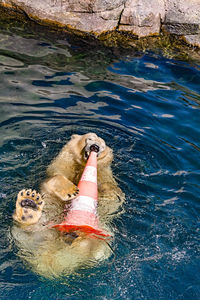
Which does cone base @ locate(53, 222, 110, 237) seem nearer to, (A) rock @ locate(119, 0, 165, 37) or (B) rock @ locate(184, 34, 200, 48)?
(A) rock @ locate(119, 0, 165, 37)

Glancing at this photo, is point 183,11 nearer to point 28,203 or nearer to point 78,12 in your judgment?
point 78,12

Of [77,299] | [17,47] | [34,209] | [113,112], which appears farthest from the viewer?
[17,47]

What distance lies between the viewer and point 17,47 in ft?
28.0

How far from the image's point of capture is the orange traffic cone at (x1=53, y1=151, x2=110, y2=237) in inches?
149

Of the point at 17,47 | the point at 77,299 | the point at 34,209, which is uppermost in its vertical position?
the point at 17,47

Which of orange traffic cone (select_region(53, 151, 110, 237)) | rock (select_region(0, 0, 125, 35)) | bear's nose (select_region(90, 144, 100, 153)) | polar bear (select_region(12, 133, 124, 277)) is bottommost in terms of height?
polar bear (select_region(12, 133, 124, 277))

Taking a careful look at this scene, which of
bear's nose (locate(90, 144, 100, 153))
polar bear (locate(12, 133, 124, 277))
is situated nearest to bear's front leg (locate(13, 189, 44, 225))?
polar bear (locate(12, 133, 124, 277))

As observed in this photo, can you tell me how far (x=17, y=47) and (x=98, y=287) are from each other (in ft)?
21.7

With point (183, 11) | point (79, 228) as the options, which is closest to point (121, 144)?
point (79, 228)

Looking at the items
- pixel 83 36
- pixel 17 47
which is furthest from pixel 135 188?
pixel 83 36

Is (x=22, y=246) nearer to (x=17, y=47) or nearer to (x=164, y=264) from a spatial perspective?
(x=164, y=264)

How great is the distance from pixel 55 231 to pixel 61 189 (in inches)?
20.2

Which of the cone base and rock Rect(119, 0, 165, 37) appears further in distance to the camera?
rock Rect(119, 0, 165, 37)

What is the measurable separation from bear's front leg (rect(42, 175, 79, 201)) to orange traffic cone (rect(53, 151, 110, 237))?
75 mm
